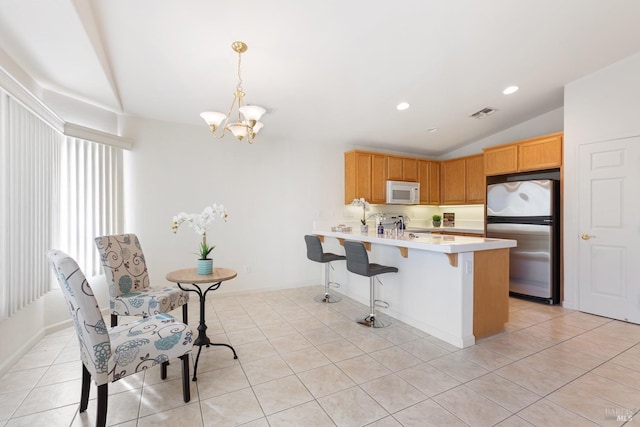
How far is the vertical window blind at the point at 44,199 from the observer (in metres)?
2.26

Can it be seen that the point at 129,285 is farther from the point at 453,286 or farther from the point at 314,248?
the point at 453,286

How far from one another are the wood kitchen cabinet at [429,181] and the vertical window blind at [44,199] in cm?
499

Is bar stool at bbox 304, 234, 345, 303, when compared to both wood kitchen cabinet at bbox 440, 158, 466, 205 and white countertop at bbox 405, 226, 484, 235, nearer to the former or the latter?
white countertop at bbox 405, 226, 484, 235

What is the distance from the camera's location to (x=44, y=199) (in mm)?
2764

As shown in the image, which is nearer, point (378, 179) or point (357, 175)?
point (357, 175)

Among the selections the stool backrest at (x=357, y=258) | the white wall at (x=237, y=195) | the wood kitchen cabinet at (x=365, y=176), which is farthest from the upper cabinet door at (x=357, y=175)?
the stool backrest at (x=357, y=258)

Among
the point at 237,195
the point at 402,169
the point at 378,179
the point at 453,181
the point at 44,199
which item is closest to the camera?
the point at 44,199

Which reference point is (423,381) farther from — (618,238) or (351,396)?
(618,238)

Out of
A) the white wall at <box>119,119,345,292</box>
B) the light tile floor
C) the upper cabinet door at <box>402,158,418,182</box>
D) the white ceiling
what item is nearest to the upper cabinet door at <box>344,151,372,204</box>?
the white wall at <box>119,119,345,292</box>

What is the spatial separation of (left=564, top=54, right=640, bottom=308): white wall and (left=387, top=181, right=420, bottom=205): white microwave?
2280mm

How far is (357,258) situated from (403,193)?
285cm

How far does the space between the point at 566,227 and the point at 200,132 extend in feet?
16.5

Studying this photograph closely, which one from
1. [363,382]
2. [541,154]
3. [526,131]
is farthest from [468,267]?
[526,131]

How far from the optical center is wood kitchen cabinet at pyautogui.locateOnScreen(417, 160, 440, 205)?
230 inches
